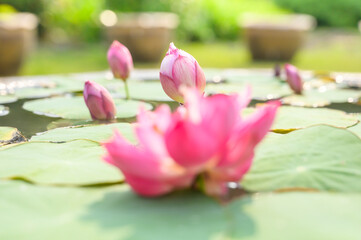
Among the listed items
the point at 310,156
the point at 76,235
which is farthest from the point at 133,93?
the point at 76,235

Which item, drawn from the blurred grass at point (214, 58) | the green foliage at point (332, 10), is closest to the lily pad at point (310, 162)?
the blurred grass at point (214, 58)

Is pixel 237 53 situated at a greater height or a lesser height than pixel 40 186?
lesser

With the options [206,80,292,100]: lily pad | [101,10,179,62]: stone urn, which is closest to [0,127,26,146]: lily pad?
[206,80,292,100]: lily pad

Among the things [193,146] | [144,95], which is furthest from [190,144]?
[144,95]

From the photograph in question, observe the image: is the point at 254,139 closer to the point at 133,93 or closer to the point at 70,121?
the point at 70,121

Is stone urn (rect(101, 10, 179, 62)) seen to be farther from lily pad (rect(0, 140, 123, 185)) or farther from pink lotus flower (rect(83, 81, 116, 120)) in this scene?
lily pad (rect(0, 140, 123, 185))

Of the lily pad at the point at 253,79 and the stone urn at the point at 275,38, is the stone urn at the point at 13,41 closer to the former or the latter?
the stone urn at the point at 275,38

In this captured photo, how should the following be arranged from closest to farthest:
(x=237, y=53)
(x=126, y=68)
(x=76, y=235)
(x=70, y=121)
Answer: (x=76, y=235)
(x=70, y=121)
(x=126, y=68)
(x=237, y=53)
